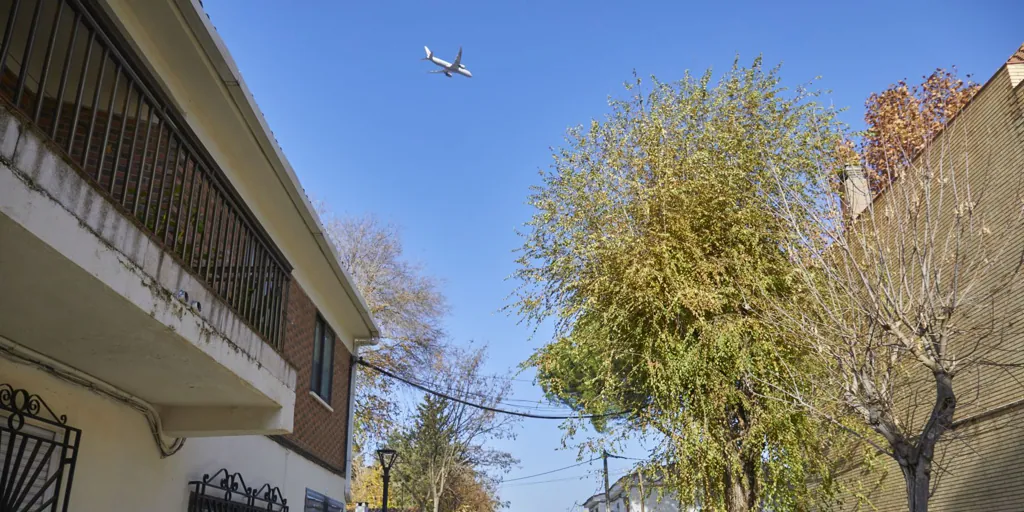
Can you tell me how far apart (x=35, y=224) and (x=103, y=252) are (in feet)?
1.88

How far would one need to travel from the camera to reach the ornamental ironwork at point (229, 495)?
754cm

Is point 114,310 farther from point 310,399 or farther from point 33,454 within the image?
point 310,399

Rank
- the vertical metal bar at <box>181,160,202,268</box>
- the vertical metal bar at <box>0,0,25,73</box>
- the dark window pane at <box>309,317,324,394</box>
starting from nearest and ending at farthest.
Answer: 1. the vertical metal bar at <box>0,0,25,73</box>
2. the vertical metal bar at <box>181,160,202,268</box>
3. the dark window pane at <box>309,317,324,394</box>

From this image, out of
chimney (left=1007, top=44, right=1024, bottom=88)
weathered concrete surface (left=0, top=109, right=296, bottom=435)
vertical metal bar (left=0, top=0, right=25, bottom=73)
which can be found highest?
chimney (left=1007, top=44, right=1024, bottom=88)

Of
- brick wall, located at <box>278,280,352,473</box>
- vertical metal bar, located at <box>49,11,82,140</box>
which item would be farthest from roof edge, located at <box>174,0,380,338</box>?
vertical metal bar, located at <box>49,11,82,140</box>

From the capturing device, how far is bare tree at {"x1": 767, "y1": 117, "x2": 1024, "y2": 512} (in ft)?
24.0

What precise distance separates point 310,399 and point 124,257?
744cm

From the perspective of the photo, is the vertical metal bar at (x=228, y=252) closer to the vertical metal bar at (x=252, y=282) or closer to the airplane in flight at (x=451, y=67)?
the vertical metal bar at (x=252, y=282)

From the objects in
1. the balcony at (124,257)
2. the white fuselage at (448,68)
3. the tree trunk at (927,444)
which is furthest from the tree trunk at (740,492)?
the white fuselage at (448,68)

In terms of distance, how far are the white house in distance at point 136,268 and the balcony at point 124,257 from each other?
15mm

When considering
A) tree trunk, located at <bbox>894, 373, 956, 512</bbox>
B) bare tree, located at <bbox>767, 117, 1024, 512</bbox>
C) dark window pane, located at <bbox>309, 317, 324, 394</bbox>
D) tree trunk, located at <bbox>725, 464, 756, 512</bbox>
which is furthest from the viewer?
dark window pane, located at <bbox>309, 317, 324, 394</bbox>

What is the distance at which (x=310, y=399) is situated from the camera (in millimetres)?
11180

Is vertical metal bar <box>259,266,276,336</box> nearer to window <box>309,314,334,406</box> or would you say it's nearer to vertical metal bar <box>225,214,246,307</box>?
vertical metal bar <box>225,214,246,307</box>

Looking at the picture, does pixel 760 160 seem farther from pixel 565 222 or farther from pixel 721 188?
pixel 565 222
